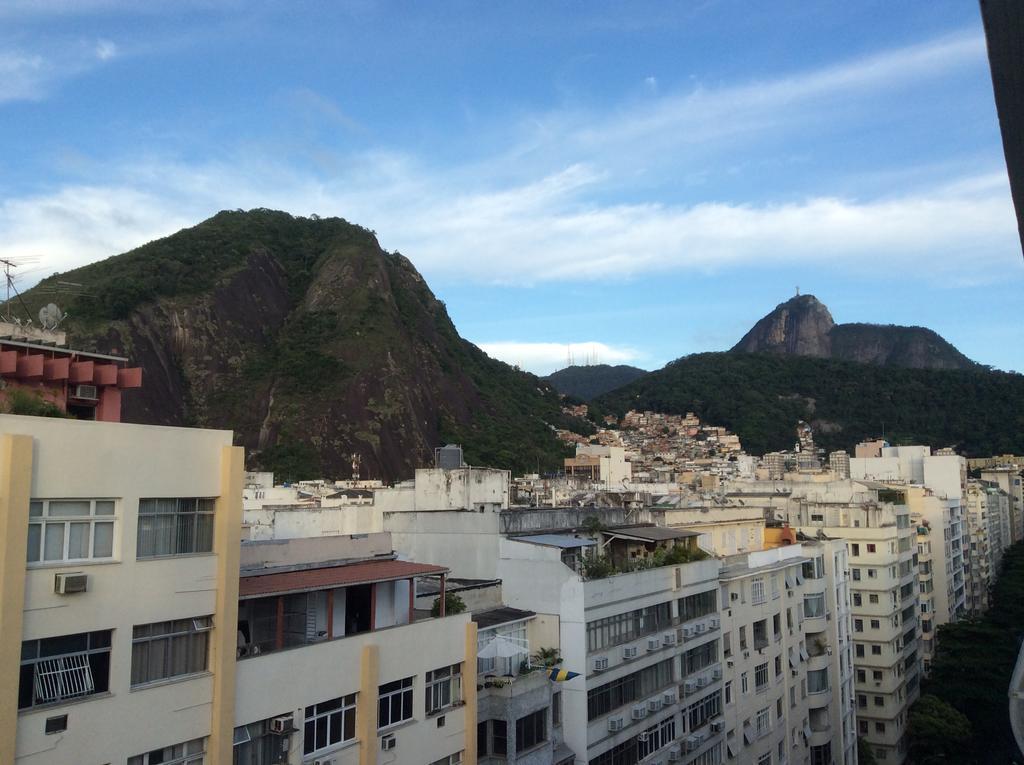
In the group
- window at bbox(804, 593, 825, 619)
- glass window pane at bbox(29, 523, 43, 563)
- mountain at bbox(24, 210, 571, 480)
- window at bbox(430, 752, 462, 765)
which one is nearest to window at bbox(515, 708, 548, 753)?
window at bbox(430, 752, 462, 765)

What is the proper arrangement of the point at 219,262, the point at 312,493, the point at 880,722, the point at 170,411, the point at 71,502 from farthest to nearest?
the point at 219,262 → the point at 170,411 → the point at 312,493 → the point at 880,722 → the point at 71,502

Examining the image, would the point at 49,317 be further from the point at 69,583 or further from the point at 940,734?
the point at 940,734

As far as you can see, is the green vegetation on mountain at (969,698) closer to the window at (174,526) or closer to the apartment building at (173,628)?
the apartment building at (173,628)

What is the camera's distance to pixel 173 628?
1251cm

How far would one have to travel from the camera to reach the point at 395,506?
33844mm

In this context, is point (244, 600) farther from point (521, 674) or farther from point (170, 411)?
point (170, 411)

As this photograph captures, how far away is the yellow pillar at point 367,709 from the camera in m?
14.9

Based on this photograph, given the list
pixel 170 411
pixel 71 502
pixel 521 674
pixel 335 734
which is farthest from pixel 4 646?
pixel 170 411

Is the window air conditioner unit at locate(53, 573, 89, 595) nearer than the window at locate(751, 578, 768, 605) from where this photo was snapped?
Yes

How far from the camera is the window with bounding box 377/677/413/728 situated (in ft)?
51.1

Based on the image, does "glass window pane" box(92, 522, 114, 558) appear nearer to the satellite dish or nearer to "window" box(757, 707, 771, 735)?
the satellite dish

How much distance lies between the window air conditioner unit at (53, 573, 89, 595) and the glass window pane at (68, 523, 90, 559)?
38 centimetres

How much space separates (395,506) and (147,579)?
71.8 feet

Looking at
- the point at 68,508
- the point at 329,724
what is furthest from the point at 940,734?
the point at 68,508
